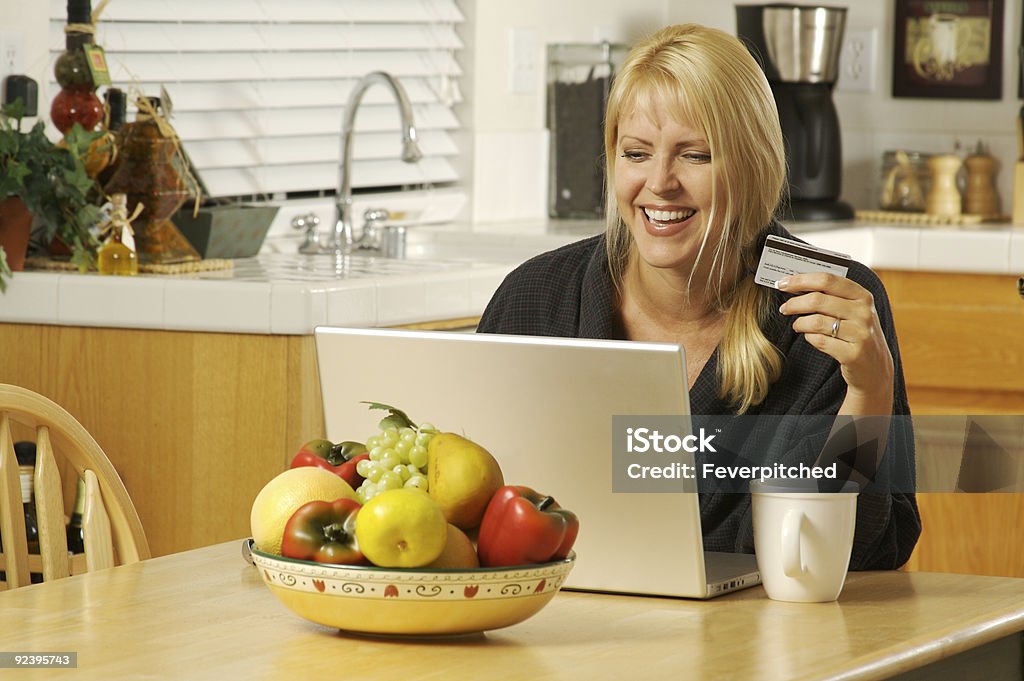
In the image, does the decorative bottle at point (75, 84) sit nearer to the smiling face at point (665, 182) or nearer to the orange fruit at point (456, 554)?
the smiling face at point (665, 182)

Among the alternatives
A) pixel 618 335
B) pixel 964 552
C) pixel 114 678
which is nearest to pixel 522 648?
pixel 114 678

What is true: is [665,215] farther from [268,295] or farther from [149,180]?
[149,180]

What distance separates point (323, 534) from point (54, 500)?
0.51 metres

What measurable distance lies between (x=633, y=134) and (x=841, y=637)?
72 cm

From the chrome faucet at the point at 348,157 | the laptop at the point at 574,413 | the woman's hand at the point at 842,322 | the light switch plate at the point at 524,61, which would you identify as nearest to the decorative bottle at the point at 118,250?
the chrome faucet at the point at 348,157

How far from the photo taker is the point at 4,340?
8.09 ft

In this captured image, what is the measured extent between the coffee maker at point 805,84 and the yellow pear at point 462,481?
2643 mm

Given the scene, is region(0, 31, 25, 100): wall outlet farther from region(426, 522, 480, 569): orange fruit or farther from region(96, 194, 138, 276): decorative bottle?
region(426, 522, 480, 569): orange fruit

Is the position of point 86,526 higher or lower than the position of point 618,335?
lower

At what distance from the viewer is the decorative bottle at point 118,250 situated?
8.15 ft

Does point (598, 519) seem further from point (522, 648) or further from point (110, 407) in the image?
point (110, 407)

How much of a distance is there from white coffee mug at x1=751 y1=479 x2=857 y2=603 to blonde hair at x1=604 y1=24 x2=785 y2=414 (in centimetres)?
33

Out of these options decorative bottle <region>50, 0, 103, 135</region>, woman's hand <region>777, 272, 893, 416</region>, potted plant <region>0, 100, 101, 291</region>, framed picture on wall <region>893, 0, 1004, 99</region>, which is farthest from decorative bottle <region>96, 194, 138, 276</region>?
framed picture on wall <region>893, 0, 1004, 99</region>

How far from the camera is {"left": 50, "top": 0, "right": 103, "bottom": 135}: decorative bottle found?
256 cm
